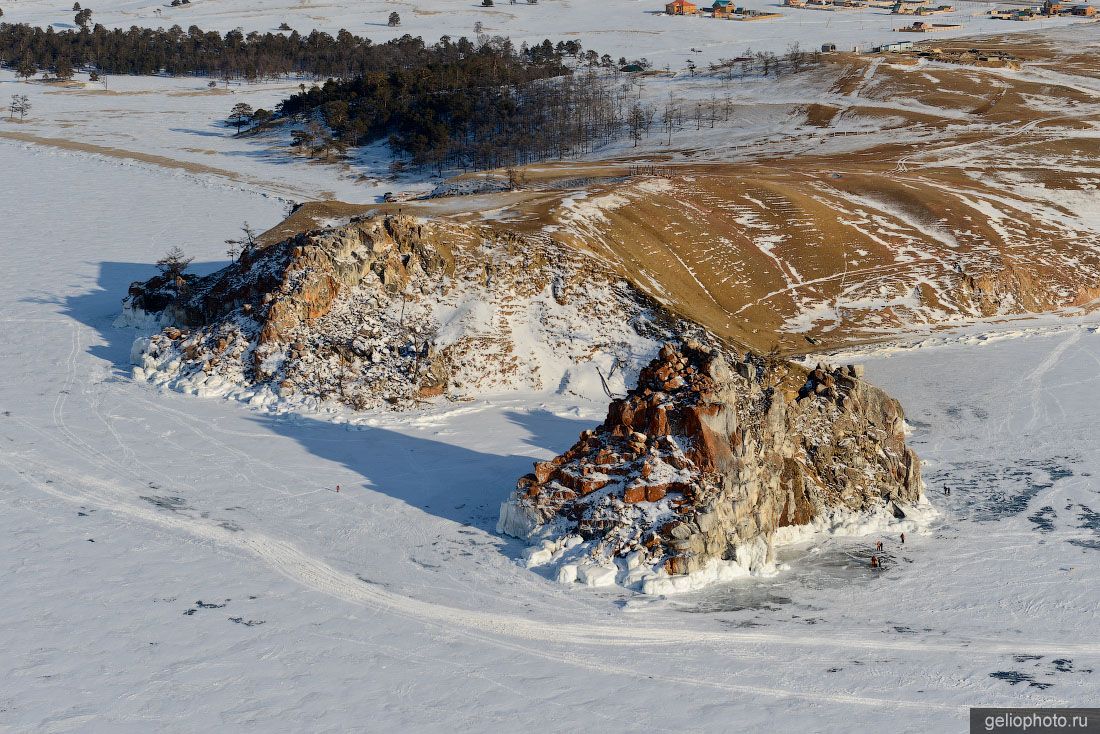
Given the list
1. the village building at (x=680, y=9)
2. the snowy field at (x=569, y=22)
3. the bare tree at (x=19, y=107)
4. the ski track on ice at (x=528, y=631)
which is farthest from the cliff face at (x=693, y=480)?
the village building at (x=680, y=9)

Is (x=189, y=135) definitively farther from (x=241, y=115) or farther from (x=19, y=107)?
(x=19, y=107)

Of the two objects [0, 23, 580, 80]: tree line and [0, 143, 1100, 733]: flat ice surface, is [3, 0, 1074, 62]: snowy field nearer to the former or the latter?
[0, 23, 580, 80]: tree line

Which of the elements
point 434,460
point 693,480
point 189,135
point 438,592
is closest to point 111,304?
point 434,460

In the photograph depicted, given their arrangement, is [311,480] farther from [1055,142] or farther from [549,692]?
[1055,142]

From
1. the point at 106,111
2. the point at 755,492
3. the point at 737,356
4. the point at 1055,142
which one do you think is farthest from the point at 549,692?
the point at 106,111

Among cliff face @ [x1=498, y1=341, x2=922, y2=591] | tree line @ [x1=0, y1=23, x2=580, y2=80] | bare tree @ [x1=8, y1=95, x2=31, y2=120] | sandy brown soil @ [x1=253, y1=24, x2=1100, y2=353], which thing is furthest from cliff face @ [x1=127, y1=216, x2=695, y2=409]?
tree line @ [x1=0, y1=23, x2=580, y2=80]
